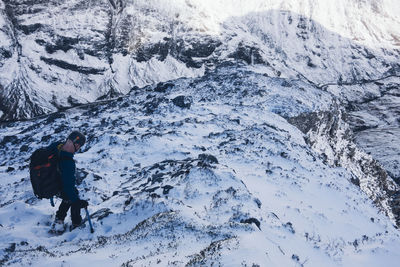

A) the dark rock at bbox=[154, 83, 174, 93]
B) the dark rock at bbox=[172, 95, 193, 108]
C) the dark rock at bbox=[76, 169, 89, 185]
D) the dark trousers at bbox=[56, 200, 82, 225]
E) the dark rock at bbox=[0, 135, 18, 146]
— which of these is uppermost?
the dark trousers at bbox=[56, 200, 82, 225]

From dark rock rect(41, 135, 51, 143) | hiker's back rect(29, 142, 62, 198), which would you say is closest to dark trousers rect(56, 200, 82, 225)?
hiker's back rect(29, 142, 62, 198)

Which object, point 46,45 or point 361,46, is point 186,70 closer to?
point 46,45

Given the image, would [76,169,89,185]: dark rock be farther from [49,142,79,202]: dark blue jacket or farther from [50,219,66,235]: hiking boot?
[49,142,79,202]: dark blue jacket

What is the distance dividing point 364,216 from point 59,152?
1207cm

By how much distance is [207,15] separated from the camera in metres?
119

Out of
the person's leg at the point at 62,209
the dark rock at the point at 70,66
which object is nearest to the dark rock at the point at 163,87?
the person's leg at the point at 62,209

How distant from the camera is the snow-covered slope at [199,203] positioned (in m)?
6.37

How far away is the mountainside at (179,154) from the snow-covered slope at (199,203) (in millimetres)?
59

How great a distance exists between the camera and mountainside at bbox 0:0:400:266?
7270mm

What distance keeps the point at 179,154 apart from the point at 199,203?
6864 millimetres

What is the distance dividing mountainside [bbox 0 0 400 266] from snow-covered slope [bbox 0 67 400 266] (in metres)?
0.06

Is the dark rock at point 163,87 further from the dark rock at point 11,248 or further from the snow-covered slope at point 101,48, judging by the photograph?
the dark rock at point 11,248

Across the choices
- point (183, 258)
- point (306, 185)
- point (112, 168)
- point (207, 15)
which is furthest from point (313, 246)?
point (207, 15)

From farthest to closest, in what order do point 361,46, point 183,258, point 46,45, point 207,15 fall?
point 361,46, point 207,15, point 46,45, point 183,258
